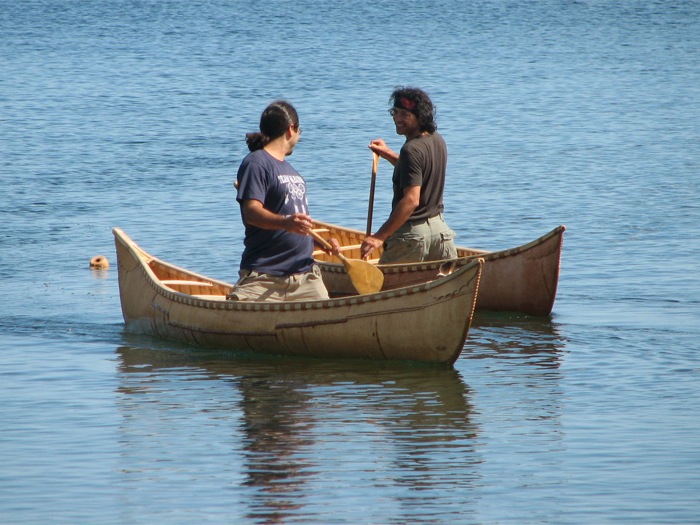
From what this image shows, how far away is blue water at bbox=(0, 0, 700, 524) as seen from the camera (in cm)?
708

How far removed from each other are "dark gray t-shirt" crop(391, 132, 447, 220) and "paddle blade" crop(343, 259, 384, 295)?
1.66 ft

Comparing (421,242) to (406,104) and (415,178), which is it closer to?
(415,178)

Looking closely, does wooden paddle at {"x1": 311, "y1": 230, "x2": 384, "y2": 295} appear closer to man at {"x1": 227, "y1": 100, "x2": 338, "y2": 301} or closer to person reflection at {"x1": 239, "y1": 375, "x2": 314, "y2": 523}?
man at {"x1": 227, "y1": 100, "x2": 338, "y2": 301}

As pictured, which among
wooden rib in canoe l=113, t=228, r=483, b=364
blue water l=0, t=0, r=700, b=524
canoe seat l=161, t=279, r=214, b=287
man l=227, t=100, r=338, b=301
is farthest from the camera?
canoe seat l=161, t=279, r=214, b=287

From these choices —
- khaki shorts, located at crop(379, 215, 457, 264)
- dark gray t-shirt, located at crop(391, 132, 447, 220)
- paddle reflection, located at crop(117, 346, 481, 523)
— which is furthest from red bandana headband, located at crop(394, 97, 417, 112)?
paddle reflection, located at crop(117, 346, 481, 523)

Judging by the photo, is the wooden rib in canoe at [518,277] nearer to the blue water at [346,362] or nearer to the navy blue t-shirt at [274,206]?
the blue water at [346,362]

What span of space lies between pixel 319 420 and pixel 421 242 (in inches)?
94.0

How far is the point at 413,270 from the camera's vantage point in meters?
10.6

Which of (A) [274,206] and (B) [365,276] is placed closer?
(A) [274,206]

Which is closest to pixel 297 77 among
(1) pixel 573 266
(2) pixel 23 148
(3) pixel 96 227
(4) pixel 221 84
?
(4) pixel 221 84

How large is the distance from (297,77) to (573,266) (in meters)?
22.5

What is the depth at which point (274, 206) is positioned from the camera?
28.8 ft

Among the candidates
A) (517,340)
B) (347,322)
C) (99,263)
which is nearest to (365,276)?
(347,322)

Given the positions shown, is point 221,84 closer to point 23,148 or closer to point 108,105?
point 108,105
